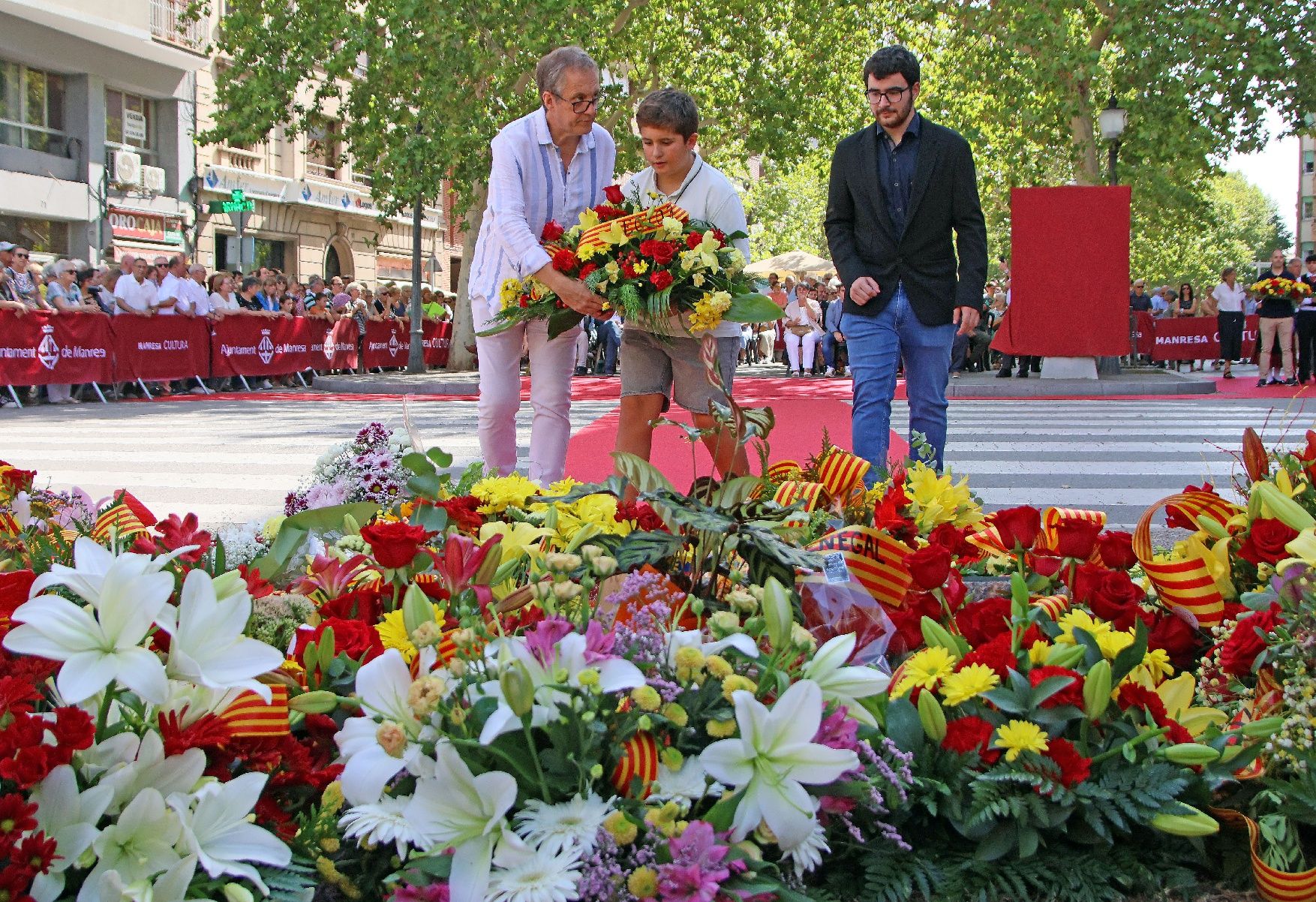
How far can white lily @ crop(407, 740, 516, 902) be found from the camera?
1680mm

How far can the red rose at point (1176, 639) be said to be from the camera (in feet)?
8.91

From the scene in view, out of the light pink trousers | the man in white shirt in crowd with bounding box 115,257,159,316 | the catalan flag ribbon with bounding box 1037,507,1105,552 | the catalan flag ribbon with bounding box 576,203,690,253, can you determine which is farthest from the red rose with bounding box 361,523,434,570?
the man in white shirt in crowd with bounding box 115,257,159,316

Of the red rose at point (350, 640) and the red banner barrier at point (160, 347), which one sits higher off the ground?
the red banner barrier at point (160, 347)

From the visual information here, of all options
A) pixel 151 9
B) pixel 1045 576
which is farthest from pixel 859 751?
pixel 151 9

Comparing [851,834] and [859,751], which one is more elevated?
[859,751]

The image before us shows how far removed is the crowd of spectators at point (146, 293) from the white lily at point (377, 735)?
14.1m

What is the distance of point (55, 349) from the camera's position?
15234 mm

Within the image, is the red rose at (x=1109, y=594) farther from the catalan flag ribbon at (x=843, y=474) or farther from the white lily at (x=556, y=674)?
the white lily at (x=556, y=674)

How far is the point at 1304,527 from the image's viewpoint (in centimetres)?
258

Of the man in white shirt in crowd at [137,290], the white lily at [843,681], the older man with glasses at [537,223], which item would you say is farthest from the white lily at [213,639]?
the man in white shirt in crowd at [137,290]

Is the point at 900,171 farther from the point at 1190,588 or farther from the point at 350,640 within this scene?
the point at 350,640

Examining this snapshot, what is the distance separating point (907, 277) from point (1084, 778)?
11.8 ft

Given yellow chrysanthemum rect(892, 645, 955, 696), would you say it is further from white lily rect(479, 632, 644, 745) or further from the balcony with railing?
the balcony with railing

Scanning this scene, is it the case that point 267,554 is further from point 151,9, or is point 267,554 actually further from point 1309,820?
point 151,9
